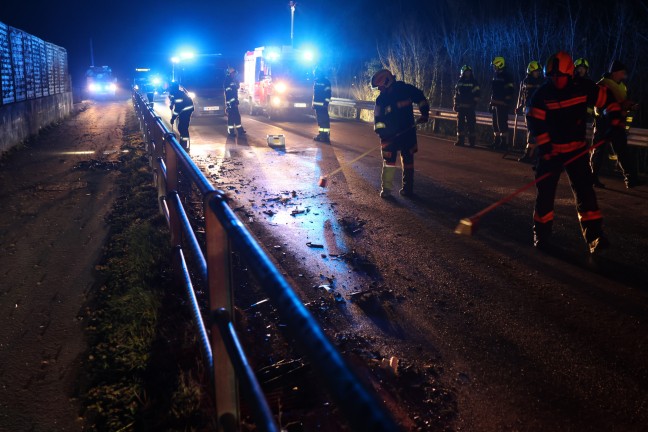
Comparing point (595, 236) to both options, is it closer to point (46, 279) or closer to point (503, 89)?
point (46, 279)

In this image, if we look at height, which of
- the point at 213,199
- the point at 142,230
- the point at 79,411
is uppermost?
the point at 213,199

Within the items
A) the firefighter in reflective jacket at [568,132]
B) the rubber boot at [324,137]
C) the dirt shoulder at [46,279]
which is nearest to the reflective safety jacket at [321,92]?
the rubber boot at [324,137]

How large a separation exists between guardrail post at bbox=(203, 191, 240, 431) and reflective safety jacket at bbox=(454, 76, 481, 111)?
12.5 m

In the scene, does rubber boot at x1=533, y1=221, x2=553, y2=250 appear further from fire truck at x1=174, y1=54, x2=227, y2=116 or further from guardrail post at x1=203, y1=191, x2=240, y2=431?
fire truck at x1=174, y1=54, x2=227, y2=116

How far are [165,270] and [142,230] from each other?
1.27 meters

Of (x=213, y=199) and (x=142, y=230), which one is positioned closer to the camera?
(x=213, y=199)

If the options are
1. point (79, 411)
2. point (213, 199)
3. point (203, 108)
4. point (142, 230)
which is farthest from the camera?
point (203, 108)

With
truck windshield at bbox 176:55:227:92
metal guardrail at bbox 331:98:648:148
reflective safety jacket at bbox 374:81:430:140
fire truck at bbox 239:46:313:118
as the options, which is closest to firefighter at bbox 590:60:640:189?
metal guardrail at bbox 331:98:648:148

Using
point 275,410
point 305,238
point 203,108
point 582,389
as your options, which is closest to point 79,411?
point 275,410

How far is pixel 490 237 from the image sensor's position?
241 inches

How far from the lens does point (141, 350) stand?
11.5ft

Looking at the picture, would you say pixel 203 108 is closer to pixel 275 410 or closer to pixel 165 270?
pixel 165 270

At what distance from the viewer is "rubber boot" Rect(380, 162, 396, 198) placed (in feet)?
26.3

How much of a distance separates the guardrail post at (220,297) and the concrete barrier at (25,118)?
11685mm
